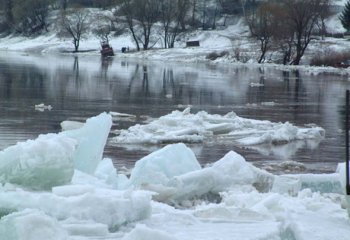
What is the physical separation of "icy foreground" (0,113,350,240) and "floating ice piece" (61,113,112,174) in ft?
0.04

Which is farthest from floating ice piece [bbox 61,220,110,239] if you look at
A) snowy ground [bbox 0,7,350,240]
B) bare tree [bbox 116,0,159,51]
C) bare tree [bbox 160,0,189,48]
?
bare tree [bbox 160,0,189,48]

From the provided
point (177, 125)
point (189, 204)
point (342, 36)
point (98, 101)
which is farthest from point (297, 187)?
point (342, 36)

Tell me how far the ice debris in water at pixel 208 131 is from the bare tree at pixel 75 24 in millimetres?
78145

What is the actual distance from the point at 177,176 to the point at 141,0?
293ft

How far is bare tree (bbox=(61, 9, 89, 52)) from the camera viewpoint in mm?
93812

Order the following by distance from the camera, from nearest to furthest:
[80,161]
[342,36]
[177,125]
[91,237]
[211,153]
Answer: [91,237], [80,161], [211,153], [177,125], [342,36]

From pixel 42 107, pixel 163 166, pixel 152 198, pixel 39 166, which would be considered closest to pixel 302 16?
pixel 42 107

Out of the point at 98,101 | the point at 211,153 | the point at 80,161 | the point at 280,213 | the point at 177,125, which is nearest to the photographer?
the point at 280,213

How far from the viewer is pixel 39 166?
6.54 m

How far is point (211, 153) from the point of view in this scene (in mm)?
12641

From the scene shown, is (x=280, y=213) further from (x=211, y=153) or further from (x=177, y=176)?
(x=211, y=153)

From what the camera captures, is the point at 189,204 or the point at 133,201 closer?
the point at 133,201

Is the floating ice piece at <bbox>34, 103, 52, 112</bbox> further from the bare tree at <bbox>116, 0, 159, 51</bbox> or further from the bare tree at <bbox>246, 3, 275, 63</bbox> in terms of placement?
the bare tree at <bbox>116, 0, 159, 51</bbox>

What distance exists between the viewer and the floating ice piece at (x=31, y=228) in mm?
5004
